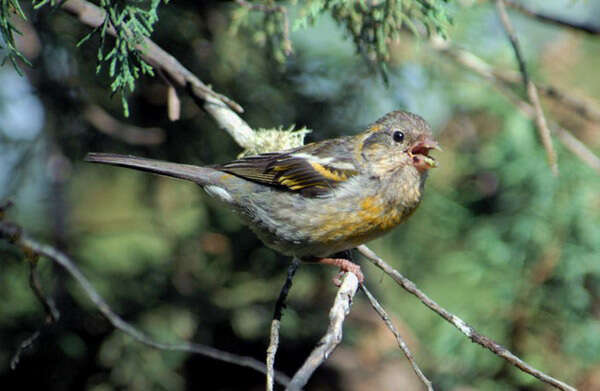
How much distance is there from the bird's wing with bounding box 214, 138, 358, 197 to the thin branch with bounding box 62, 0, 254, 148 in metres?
0.26

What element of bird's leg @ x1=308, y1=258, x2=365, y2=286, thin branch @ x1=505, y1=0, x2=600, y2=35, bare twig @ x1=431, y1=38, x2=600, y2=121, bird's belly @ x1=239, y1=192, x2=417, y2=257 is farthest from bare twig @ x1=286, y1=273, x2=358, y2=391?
thin branch @ x1=505, y1=0, x2=600, y2=35

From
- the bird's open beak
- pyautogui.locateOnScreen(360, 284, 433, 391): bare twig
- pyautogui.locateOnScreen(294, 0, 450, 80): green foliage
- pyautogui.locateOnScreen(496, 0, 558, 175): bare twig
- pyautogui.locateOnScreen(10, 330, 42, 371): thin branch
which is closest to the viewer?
pyautogui.locateOnScreen(360, 284, 433, 391): bare twig

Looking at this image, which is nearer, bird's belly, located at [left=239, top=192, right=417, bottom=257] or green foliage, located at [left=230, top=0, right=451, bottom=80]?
green foliage, located at [left=230, top=0, right=451, bottom=80]

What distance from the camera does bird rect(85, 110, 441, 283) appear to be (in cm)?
358

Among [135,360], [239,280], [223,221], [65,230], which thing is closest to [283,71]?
[223,221]

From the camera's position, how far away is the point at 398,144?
3.78 m

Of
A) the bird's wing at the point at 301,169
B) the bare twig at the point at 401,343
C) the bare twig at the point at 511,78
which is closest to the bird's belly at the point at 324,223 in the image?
the bird's wing at the point at 301,169

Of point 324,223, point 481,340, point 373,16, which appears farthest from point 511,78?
point 481,340

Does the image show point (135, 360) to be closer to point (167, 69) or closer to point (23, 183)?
point (23, 183)

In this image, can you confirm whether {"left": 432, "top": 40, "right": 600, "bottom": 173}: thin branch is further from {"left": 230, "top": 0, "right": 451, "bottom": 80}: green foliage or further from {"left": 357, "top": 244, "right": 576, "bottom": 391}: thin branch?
{"left": 357, "top": 244, "right": 576, "bottom": 391}: thin branch

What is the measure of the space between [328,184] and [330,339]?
1.52 metres

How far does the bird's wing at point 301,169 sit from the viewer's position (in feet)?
12.5

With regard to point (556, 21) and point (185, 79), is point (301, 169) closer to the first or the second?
point (185, 79)

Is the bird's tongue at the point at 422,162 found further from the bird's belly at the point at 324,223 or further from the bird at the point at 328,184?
the bird's belly at the point at 324,223
